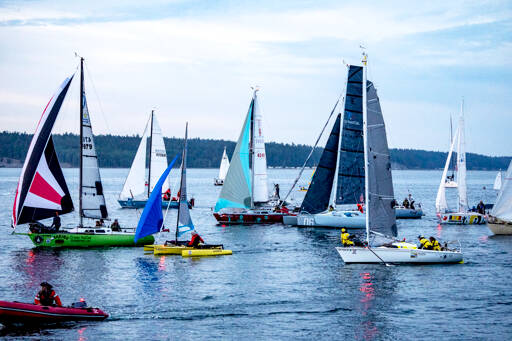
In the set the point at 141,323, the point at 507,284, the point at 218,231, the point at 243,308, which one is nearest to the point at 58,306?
the point at 141,323

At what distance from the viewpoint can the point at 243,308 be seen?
2894 cm

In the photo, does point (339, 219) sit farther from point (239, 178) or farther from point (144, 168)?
point (144, 168)

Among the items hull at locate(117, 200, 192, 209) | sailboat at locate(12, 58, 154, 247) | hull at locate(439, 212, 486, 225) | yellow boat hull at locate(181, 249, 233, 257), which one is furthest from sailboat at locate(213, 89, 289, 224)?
hull at locate(117, 200, 192, 209)

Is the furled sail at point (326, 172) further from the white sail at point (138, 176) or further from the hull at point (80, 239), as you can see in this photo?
the white sail at point (138, 176)

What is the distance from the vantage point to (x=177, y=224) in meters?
41.7

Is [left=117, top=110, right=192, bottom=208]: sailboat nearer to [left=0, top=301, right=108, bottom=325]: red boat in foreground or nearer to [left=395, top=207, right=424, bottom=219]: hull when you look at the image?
[left=395, top=207, right=424, bottom=219]: hull

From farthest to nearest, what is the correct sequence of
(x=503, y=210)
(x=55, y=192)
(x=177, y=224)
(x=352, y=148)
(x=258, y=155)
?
(x=258, y=155) < (x=503, y=210) < (x=352, y=148) < (x=55, y=192) < (x=177, y=224)

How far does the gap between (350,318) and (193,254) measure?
15129mm

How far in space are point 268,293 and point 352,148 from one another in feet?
66.4

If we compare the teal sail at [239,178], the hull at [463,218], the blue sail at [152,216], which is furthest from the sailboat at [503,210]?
the blue sail at [152,216]

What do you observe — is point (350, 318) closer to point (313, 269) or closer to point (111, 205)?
point (313, 269)

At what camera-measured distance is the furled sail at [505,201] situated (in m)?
50.2

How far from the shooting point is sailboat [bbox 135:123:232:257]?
40688 millimetres

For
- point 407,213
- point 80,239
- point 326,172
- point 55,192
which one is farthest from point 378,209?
point 407,213
